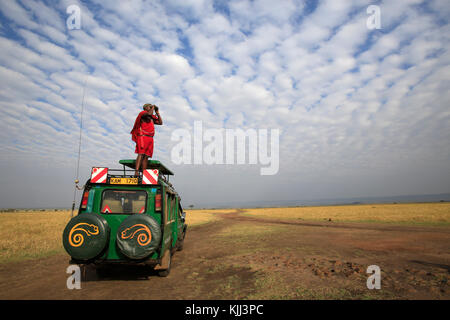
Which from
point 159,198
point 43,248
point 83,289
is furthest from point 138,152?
point 43,248

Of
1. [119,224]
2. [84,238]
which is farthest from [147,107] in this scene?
[84,238]

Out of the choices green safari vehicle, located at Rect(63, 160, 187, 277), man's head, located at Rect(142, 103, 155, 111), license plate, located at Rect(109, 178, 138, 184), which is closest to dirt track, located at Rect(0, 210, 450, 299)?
green safari vehicle, located at Rect(63, 160, 187, 277)

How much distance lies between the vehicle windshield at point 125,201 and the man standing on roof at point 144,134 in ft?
5.81

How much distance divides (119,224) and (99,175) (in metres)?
1.50

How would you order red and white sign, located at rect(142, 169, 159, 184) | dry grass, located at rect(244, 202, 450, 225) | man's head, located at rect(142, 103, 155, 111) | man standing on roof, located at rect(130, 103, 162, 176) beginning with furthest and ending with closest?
dry grass, located at rect(244, 202, 450, 225) → man's head, located at rect(142, 103, 155, 111) → man standing on roof, located at rect(130, 103, 162, 176) → red and white sign, located at rect(142, 169, 159, 184)

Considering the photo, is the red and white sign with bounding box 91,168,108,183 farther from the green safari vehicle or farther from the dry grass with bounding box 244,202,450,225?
the dry grass with bounding box 244,202,450,225

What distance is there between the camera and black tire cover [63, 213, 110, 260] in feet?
17.5

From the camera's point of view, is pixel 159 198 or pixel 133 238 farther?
pixel 159 198

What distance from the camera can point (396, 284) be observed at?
5543 mm

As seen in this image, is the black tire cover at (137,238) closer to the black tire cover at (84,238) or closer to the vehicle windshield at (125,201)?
the black tire cover at (84,238)

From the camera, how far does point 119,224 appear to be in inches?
236

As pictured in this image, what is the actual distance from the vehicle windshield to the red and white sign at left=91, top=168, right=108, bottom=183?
362mm
